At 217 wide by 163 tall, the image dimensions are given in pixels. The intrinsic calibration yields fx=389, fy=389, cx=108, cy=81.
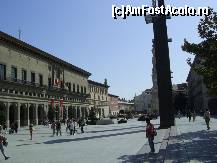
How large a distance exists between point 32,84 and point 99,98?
63.1m

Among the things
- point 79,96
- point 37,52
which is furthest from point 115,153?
point 79,96

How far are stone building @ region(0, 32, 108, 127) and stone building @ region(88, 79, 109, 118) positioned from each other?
2016cm

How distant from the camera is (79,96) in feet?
321

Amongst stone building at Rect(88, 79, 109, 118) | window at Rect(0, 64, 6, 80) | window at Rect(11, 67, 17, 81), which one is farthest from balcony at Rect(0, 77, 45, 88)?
stone building at Rect(88, 79, 109, 118)

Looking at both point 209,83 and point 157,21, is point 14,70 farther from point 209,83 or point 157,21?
point 209,83

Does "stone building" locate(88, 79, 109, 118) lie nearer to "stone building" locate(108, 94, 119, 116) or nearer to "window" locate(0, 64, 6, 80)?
"stone building" locate(108, 94, 119, 116)

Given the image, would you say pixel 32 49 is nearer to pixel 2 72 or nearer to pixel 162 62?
pixel 2 72

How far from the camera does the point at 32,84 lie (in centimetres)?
6600

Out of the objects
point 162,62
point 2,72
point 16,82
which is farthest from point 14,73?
point 162,62

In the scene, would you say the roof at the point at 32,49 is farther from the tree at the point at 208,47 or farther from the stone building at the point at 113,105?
the stone building at the point at 113,105

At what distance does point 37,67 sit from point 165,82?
36.4m

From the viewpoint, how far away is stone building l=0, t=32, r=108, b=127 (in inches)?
2231

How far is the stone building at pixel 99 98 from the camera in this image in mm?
117931

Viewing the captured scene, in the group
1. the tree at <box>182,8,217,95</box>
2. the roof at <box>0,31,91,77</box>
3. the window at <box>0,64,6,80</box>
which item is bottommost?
the tree at <box>182,8,217,95</box>
